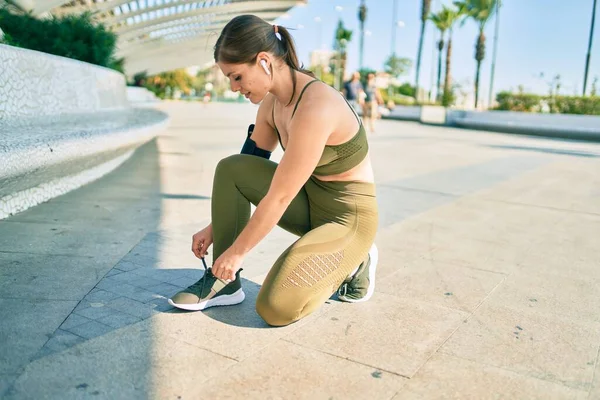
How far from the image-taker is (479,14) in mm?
42219

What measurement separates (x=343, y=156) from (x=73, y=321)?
141 cm

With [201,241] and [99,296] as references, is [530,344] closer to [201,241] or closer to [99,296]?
[201,241]

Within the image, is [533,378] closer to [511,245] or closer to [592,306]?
[592,306]

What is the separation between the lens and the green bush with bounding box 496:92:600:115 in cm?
2486

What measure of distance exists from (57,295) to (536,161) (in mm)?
9830

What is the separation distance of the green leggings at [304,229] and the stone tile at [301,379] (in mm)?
268

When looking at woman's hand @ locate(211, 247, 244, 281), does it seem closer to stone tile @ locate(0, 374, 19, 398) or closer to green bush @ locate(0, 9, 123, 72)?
stone tile @ locate(0, 374, 19, 398)

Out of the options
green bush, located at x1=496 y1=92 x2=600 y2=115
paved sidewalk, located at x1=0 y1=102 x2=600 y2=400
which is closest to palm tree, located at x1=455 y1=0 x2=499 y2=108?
green bush, located at x1=496 y1=92 x2=600 y2=115

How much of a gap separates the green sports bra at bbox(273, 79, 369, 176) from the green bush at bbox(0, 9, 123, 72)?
250 inches

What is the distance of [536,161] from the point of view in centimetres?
1109

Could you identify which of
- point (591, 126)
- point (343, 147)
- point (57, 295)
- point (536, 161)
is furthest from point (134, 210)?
point (591, 126)

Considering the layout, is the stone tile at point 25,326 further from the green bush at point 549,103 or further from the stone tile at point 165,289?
the green bush at point 549,103

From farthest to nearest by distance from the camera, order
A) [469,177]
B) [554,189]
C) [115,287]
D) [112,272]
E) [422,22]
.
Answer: [422,22]
[469,177]
[554,189]
[112,272]
[115,287]

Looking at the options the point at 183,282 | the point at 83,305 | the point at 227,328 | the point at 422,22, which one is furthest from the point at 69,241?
the point at 422,22
